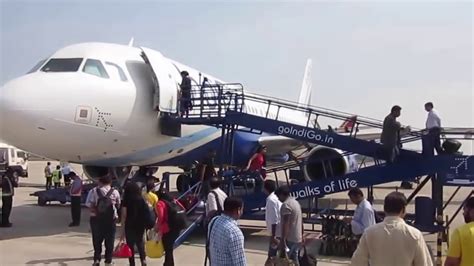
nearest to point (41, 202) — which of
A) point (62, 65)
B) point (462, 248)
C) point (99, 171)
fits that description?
point (99, 171)

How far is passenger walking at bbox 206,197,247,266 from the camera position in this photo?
4.73 meters

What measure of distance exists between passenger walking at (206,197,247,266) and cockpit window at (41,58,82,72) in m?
7.63

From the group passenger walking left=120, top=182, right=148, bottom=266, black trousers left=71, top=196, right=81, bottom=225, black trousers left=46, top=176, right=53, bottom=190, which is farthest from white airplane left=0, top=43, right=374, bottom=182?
black trousers left=46, top=176, right=53, bottom=190

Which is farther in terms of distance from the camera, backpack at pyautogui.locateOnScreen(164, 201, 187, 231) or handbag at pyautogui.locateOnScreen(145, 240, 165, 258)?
handbag at pyautogui.locateOnScreen(145, 240, 165, 258)

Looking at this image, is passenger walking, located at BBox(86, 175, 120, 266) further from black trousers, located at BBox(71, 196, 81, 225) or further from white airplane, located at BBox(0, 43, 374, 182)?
black trousers, located at BBox(71, 196, 81, 225)

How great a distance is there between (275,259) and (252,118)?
219 inches

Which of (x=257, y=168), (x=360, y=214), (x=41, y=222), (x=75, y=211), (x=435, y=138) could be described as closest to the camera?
(x=360, y=214)

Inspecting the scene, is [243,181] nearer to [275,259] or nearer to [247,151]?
[247,151]

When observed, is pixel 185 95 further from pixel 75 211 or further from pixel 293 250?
pixel 293 250

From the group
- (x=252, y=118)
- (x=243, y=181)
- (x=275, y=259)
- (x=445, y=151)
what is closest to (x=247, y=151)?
(x=243, y=181)

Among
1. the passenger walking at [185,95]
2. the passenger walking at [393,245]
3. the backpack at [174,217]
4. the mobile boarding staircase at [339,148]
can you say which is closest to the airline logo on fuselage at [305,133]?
the mobile boarding staircase at [339,148]

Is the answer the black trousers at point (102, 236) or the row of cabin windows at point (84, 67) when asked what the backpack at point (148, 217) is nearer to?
the black trousers at point (102, 236)

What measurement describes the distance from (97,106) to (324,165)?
7.63m

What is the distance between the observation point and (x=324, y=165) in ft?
53.7
